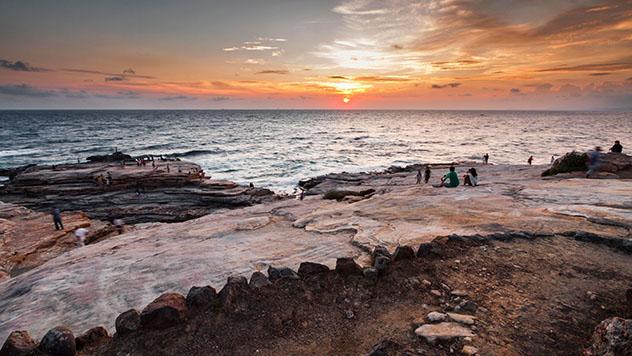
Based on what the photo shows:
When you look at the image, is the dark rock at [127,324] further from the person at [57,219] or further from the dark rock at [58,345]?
the person at [57,219]

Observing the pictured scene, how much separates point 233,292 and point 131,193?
111 feet

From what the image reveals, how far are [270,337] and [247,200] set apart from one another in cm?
2903

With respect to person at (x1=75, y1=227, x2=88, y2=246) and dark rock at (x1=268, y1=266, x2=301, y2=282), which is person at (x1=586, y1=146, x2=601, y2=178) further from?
person at (x1=75, y1=227, x2=88, y2=246)

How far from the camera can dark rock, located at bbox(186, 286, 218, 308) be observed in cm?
686

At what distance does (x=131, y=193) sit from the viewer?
3603cm

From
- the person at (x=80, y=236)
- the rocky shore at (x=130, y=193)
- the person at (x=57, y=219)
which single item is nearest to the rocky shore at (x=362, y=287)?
the person at (x=80, y=236)

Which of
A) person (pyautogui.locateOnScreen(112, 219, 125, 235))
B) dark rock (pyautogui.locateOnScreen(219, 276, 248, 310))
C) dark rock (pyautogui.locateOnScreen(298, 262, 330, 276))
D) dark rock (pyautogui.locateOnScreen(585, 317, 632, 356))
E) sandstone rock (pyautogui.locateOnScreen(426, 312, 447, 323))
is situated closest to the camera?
dark rock (pyautogui.locateOnScreen(585, 317, 632, 356))

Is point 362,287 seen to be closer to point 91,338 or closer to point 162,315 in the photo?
point 162,315

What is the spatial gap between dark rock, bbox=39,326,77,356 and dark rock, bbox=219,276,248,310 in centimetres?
256

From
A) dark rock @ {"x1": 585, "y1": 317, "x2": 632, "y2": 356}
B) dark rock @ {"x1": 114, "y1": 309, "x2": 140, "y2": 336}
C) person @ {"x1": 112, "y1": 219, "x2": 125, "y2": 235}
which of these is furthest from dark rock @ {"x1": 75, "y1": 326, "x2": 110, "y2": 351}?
person @ {"x1": 112, "y1": 219, "x2": 125, "y2": 235}

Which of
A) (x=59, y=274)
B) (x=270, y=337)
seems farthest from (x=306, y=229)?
(x=59, y=274)

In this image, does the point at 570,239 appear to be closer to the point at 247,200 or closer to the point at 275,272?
the point at 275,272

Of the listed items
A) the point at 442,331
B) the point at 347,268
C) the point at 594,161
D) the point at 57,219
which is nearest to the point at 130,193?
the point at 57,219

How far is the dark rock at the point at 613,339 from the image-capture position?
183 inches
